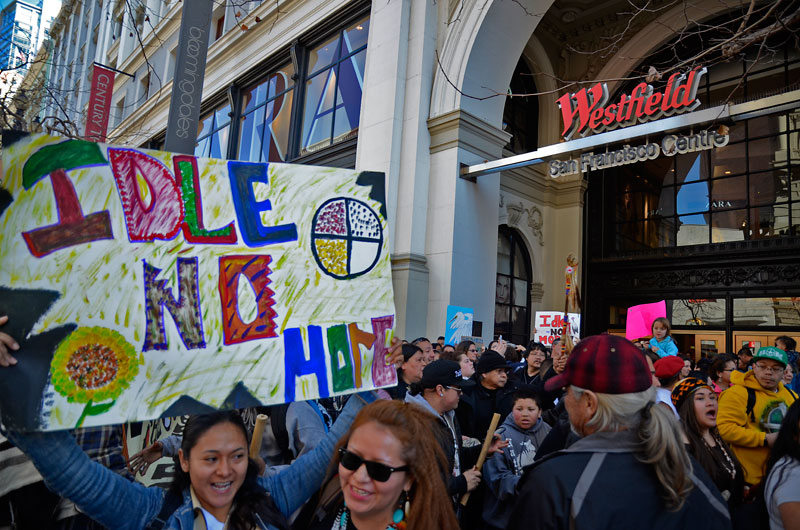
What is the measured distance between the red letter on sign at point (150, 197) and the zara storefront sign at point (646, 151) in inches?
347

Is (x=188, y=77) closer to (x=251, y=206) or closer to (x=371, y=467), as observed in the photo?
(x=251, y=206)

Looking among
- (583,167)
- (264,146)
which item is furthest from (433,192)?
(264,146)

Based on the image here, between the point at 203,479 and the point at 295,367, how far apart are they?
2.05ft

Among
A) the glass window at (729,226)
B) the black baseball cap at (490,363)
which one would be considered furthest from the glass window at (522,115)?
the black baseball cap at (490,363)

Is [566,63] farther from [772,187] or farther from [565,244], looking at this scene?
[772,187]

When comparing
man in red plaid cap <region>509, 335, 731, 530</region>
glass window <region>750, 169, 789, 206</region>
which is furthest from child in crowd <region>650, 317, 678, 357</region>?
glass window <region>750, 169, 789, 206</region>

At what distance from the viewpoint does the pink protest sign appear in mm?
7735

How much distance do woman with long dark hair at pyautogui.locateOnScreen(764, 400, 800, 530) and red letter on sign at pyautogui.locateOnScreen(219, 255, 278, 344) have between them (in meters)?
2.46

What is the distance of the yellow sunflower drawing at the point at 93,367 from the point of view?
75.6 inches

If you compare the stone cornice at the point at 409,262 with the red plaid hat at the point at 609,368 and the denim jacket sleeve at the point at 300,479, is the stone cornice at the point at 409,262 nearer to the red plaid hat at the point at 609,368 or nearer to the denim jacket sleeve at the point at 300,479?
the denim jacket sleeve at the point at 300,479

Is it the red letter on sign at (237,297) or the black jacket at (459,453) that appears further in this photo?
the black jacket at (459,453)

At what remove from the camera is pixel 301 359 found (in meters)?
2.50

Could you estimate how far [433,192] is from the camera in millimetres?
11797

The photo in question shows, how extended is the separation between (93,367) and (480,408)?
12.6 ft
